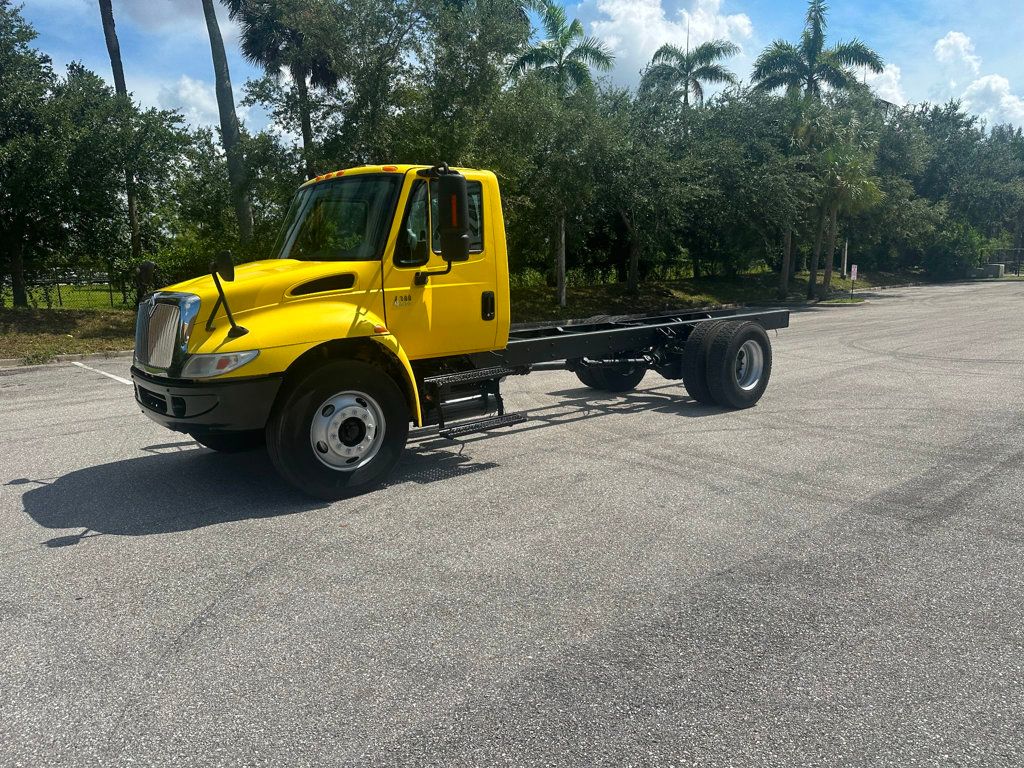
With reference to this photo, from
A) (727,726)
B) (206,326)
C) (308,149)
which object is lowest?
(727,726)

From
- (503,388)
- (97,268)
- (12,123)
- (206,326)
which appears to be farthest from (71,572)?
(97,268)

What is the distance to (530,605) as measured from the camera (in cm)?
405

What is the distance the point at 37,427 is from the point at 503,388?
5.70m

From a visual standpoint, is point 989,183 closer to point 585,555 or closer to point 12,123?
point 12,123

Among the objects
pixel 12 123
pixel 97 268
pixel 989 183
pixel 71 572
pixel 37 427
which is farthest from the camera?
pixel 989 183

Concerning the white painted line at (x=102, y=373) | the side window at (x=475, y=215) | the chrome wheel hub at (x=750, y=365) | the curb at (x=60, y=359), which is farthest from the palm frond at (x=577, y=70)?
the side window at (x=475, y=215)

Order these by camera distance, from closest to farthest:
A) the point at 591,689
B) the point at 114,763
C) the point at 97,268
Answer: the point at 114,763, the point at 591,689, the point at 97,268

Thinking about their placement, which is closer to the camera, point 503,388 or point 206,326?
point 206,326

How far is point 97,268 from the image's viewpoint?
71.5 ft

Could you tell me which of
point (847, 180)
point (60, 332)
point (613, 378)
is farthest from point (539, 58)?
point (613, 378)

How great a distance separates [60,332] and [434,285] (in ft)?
49.0

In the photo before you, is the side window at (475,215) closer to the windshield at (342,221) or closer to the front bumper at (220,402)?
the windshield at (342,221)

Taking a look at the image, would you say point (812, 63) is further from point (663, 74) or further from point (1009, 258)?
point (1009, 258)

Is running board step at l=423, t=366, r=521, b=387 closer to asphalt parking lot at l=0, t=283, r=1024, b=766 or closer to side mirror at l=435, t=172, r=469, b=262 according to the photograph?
asphalt parking lot at l=0, t=283, r=1024, b=766
